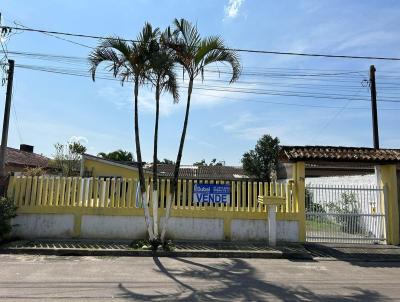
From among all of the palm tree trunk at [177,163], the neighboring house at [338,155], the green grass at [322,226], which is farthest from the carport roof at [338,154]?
the palm tree trunk at [177,163]

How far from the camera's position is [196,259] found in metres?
9.89

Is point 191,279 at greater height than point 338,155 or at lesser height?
lesser

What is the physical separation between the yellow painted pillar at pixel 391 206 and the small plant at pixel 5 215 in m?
11.1

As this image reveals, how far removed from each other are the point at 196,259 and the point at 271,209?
119 inches

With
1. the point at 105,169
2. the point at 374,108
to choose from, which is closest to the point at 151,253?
the point at 374,108

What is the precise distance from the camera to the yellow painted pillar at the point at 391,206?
12438 millimetres

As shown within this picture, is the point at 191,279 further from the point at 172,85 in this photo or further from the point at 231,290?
the point at 172,85

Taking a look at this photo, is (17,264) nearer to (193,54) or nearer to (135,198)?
(135,198)

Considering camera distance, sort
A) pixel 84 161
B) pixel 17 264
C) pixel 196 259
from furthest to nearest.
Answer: pixel 84 161
pixel 196 259
pixel 17 264

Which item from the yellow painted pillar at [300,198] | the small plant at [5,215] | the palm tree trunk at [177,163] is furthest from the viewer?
the yellow painted pillar at [300,198]

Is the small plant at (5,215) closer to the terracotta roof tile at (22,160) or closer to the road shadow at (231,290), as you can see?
the road shadow at (231,290)

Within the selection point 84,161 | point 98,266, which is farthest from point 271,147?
point 98,266

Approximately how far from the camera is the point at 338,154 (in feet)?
42.0

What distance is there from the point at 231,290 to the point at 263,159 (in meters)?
27.1
